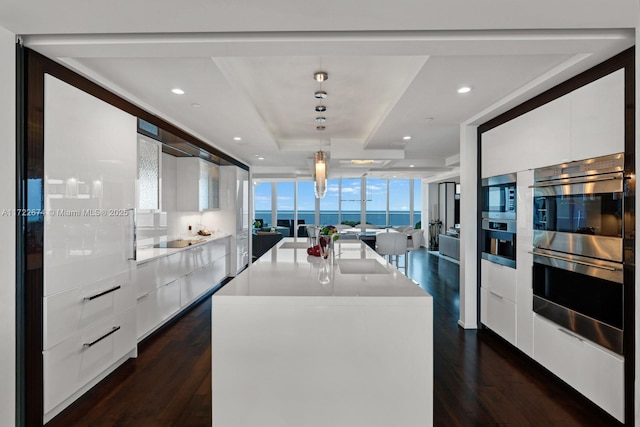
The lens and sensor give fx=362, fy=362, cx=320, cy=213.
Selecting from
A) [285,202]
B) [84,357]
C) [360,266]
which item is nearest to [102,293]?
[84,357]

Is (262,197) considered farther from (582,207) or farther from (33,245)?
(582,207)

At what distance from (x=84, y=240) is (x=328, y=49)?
78.4 inches

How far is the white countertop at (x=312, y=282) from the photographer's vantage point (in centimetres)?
200

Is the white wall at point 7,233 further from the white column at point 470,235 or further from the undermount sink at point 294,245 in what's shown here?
the white column at point 470,235

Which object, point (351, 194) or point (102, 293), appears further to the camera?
point (351, 194)

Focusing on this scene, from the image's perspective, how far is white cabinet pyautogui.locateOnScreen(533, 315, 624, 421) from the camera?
2129mm

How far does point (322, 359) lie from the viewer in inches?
77.6

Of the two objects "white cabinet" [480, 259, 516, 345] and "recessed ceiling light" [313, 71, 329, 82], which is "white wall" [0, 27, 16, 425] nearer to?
"recessed ceiling light" [313, 71, 329, 82]

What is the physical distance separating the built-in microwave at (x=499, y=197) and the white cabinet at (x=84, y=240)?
3207mm

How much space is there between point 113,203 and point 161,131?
45.1 inches

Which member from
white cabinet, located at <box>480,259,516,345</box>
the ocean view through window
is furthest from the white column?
the ocean view through window

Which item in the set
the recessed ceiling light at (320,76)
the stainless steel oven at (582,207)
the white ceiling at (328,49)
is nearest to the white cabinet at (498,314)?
the stainless steel oven at (582,207)

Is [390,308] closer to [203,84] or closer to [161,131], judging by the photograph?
[203,84]

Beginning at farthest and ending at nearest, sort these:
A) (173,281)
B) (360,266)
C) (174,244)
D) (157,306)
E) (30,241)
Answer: (174,244) → (173,281) → (157,306) → (360,266) → (30,241)
